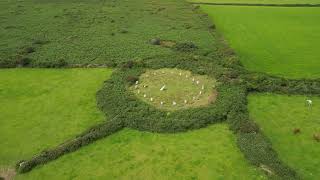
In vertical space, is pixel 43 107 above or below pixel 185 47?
below

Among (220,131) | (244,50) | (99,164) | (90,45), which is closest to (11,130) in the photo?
(99,164)

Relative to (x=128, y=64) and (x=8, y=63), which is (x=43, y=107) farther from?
(x=8, y=63)

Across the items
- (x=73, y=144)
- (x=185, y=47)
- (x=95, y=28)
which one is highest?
(x=185, y=47)

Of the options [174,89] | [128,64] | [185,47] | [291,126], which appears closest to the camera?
[291,126]

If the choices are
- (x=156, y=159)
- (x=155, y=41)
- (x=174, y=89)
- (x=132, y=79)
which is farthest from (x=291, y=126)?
(x=155, y=41)

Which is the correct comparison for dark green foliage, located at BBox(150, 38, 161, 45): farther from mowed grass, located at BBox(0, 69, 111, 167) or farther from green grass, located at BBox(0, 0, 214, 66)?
mowed grass, located at BBox(0, 69, 111, 167)

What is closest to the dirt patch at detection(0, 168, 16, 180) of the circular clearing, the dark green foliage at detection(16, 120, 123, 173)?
the dark green foliage at detection(16, 120, 123, 173)

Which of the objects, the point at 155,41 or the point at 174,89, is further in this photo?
the point at 155,41
